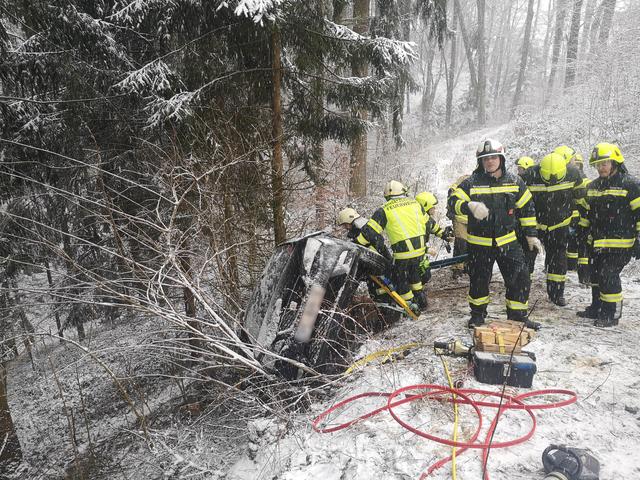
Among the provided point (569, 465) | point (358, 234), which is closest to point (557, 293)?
point (358, 234)

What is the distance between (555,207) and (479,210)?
158cm

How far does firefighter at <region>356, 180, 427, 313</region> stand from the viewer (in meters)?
4.57

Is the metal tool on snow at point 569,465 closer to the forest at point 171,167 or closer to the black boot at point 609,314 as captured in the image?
the forest at point 171,167

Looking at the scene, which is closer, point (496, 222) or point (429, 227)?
point (496, 222)

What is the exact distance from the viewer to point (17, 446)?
6.07 metres

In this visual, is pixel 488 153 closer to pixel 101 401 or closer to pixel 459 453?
pixel 459 453

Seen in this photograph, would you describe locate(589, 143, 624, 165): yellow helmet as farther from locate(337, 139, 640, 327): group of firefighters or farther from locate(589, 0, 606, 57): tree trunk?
locate(589, 0, 606, 57): tree trunk

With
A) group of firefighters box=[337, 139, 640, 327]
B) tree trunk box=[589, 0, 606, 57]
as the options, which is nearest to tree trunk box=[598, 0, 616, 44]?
tree trunk box=[589, 0, 606, 57]

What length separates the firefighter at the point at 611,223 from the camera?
12.9ft

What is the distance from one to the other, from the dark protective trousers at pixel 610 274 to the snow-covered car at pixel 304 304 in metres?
2.58

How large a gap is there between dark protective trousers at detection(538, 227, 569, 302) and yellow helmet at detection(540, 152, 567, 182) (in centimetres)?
69

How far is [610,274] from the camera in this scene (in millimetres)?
4066

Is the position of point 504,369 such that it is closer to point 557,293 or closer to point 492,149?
point 492,149

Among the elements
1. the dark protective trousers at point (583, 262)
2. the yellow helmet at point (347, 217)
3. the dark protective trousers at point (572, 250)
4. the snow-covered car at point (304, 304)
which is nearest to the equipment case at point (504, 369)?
the snow-covered car at point (304, 304)
